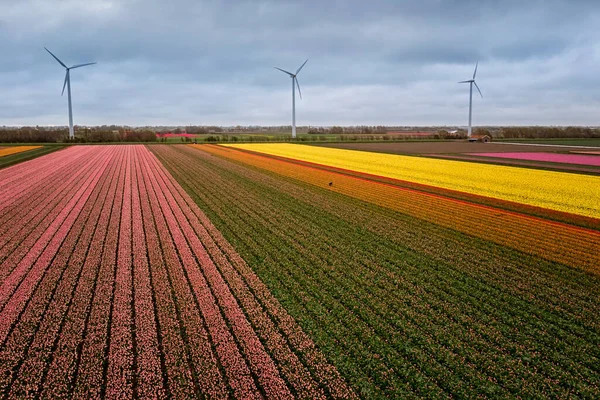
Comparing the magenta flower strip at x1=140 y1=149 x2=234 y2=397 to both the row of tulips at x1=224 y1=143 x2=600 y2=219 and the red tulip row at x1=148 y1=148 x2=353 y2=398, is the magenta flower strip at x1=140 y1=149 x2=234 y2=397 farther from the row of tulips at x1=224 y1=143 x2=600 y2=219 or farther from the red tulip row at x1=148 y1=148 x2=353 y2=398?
the row of tulips at x1=224 y1=143 x2=600 y2=219

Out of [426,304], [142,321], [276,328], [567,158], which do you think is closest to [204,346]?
[276,328]

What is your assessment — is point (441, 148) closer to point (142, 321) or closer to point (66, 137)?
point (142, 321)

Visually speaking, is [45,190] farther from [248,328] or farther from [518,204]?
[518,204]

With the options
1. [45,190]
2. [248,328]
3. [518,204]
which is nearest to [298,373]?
[248,328]

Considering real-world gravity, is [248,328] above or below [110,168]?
below

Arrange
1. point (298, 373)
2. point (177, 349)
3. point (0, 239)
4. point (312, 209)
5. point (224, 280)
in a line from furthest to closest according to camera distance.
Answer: point (312, 209), point (0, 239), point (224, 280), point (177, 349), point (298, 373)

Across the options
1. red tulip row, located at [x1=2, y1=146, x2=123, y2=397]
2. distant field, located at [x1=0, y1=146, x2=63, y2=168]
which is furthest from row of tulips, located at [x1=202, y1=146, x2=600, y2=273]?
distant field, located at [x1=0, y1=146, x2=63, y2=168]

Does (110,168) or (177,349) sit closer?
(177,349)

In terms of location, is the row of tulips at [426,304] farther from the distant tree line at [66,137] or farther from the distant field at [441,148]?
the distant tree line at [66,137]
